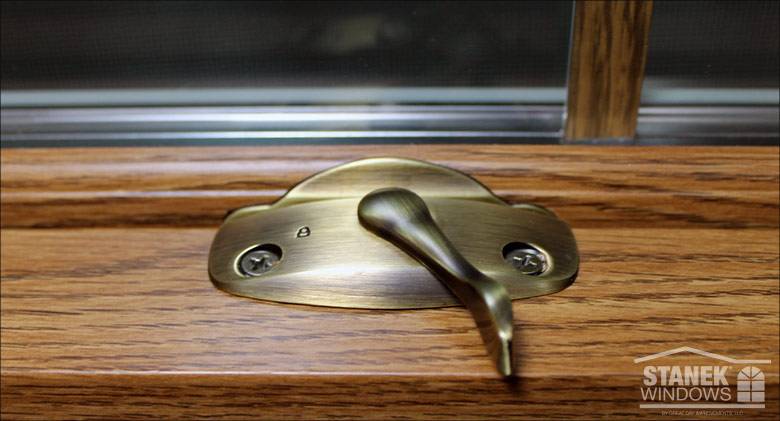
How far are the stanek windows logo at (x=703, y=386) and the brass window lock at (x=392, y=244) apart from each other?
7 cm

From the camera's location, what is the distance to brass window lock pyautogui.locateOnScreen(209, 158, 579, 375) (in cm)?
31

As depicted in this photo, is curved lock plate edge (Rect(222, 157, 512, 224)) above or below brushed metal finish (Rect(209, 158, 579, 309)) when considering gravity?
above

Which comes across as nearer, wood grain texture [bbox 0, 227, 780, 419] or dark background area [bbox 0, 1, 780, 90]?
wood grain texture [bbox 0, 227, 780, 419]

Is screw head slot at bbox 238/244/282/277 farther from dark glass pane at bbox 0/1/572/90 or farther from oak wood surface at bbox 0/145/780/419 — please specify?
dark glass pane at bbox 0/1/572/90

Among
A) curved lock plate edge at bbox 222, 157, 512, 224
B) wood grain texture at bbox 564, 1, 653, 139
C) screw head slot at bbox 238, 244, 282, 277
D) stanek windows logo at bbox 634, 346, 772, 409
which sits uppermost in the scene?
wood grain texture at bbox 564, 1, 653, 139

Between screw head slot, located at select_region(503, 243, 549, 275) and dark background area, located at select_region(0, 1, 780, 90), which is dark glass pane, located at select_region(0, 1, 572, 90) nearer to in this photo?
dark background area, located at select_region(0, 1, 780, 90)

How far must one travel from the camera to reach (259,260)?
0.34m

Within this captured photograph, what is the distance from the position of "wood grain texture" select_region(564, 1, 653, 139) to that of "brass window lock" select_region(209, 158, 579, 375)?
76 millimetres

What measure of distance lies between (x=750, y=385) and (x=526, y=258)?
12cm

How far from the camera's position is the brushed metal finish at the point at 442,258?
10.2 inches

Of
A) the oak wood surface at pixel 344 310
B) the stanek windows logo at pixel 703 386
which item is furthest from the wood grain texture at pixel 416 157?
the stanek windows logo at pixel 703 386

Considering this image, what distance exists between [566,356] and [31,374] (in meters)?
0.26

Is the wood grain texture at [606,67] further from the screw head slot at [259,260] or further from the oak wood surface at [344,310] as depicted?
the screw head slot at [259,260]

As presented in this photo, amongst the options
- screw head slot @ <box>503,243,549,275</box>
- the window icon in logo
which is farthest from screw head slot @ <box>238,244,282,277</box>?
the window icon in logo
